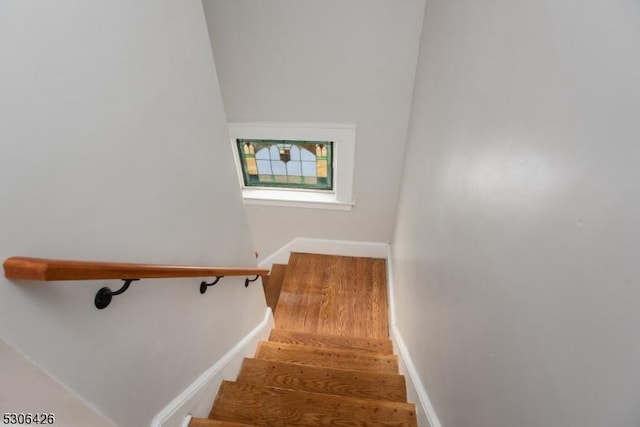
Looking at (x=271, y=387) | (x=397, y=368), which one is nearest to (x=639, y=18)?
(x=271, y=387)

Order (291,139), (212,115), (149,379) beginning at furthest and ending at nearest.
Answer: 1. (291,139)
2. (212,115)
3. (149,379)

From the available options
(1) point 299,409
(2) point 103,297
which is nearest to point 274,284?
(1) point 299,409

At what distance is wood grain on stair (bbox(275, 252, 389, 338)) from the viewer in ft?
8.82

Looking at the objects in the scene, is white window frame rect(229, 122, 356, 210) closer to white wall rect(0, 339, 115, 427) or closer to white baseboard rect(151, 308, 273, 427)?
white baseboard rect(151, 308, 273, 427)

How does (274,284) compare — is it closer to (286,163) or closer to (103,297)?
(286,163)

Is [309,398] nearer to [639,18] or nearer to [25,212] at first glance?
[25,212]

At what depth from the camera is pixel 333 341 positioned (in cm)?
245

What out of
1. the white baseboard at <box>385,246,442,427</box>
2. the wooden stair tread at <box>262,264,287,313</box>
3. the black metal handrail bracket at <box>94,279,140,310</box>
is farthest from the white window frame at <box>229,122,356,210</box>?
the black metal handrail bracket at <box>94,279,140,310</box>

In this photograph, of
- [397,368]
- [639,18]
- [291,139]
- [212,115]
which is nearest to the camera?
[639,18]

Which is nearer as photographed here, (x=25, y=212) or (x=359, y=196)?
(x=25, y=212)

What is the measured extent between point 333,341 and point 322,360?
15.1 inches

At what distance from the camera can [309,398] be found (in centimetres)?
155

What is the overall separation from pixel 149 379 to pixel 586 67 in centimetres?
140

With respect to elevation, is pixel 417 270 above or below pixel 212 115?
below
